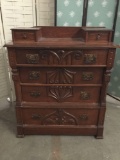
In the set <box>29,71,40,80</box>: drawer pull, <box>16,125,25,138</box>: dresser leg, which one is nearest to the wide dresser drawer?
<box>29,71,40,80</box>: drawer pull

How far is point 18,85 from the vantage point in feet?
5.13

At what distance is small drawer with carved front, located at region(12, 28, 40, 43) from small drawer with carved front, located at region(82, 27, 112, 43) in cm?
45

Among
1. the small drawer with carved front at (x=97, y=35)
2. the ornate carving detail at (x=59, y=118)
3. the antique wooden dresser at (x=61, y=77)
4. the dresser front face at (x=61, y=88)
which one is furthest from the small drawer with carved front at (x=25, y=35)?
the ornate carving detail at (x=59, y=118)

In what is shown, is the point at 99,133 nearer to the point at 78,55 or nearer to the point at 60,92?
the point at 60,92

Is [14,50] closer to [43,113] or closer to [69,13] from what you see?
[43,113]

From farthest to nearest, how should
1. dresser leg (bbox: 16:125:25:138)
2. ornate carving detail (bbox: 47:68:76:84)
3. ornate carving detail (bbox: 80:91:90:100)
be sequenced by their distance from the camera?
dresser leg (bbox: 16:125:25:138) → ornate carving detail (bbox: 80:91:90:100) → ornate carving detail (bbox: 47:68:76:84)

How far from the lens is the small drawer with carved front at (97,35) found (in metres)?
1.40

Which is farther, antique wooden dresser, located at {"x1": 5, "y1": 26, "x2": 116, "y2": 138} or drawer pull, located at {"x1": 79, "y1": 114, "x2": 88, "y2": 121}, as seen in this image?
drawer pull, located at {"x1": 79, "y1": 114, "x2": 88, "y2": 121}

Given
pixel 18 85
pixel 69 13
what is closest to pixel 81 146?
pixel 18 85

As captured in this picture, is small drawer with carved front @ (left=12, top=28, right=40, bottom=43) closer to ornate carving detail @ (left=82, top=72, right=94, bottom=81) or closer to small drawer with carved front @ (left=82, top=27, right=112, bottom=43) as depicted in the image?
small drawer with carved front @ (left=82, top=27, right=112, bottom=43)

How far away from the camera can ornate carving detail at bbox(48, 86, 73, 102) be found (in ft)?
5.24

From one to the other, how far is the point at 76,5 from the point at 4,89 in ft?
5.02

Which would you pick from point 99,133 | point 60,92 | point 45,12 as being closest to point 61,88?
point 60,92

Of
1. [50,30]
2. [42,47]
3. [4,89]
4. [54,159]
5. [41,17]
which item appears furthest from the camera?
[4,89]
